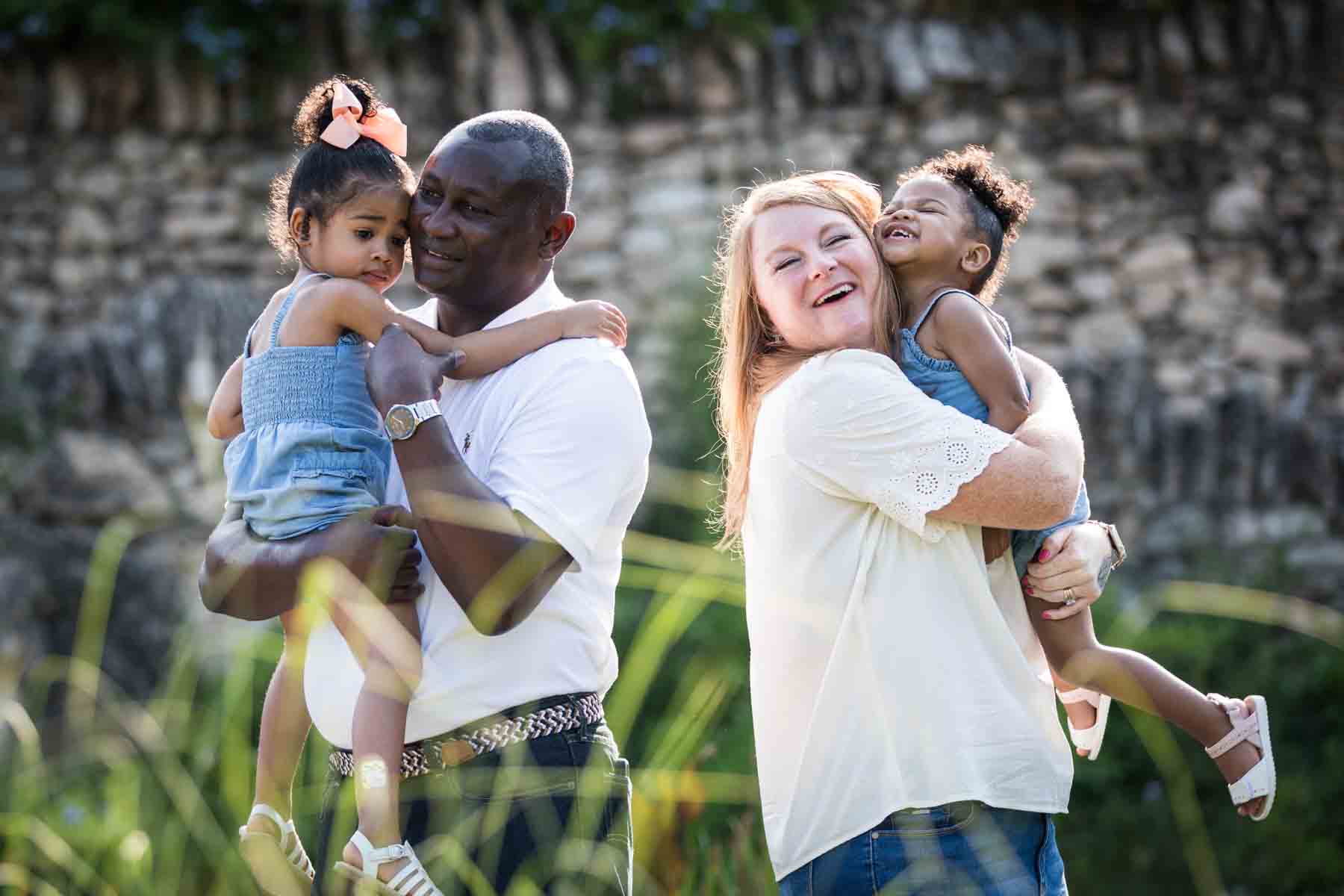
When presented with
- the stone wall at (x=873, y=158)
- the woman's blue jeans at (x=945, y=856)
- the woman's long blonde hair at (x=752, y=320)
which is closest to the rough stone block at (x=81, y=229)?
the stone wall at (x=873, y=158)

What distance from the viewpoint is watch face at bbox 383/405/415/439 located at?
2.21 metres

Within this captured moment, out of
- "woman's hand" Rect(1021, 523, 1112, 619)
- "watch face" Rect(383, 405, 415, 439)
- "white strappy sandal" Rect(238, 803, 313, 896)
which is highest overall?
"watch face" Rect(383, 405, 415, 439)

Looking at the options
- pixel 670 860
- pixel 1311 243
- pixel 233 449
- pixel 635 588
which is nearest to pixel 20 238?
pixel 635 588

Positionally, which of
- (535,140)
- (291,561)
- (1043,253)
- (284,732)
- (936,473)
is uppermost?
(535,140)

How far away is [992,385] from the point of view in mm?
2396

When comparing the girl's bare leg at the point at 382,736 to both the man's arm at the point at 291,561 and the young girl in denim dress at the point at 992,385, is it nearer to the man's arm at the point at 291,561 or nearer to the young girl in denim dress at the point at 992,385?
the man's arm at the point at 291,561

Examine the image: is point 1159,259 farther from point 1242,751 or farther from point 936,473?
point 936,473

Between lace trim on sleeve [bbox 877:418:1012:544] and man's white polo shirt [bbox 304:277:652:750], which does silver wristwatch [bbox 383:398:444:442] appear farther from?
lace trim on sleeve [bbox 877:418:1012:544]

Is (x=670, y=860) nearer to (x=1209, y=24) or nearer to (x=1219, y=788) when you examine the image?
(x=1219, y=788)

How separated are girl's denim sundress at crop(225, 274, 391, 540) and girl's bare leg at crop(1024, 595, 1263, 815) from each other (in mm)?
1150

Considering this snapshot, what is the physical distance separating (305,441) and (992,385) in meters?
1.14

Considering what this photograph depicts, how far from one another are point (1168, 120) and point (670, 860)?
16.9 ft

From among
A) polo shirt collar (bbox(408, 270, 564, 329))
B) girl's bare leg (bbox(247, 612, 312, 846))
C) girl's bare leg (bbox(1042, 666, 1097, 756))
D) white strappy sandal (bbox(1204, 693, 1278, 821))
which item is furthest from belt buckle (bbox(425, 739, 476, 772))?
white strappy sandal (bbox(1204, 693, 1278, 821))

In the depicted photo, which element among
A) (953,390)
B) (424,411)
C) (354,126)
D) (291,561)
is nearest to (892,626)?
(953,390)
